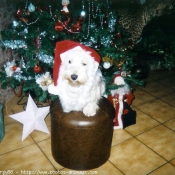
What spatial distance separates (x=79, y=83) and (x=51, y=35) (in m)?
0.97

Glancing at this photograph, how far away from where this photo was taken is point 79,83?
5.26 ft

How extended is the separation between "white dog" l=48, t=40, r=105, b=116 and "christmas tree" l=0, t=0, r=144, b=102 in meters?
0.59

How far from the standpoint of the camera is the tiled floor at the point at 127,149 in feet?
6.53

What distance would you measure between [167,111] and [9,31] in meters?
2.29

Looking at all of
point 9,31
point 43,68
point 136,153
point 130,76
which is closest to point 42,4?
point 9,31

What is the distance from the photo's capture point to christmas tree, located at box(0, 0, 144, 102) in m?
2.28

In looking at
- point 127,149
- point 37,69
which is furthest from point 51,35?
point 127,149

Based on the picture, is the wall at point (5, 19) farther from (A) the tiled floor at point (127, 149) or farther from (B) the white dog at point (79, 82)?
(B) the white dog at point (79, 82)

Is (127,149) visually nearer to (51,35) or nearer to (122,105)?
(122,105)

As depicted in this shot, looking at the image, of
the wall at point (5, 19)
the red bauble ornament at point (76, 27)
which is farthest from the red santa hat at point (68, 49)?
the wall at point (5, 19)

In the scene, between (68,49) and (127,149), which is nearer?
(68,49)

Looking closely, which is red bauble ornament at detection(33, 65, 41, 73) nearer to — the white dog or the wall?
the wall

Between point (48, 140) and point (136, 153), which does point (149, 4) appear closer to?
point (136, 153)

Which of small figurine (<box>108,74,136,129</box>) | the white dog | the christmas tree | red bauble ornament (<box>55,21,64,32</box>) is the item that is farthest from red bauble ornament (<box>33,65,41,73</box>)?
small figurine (<box>108,74,136,129</box>)
